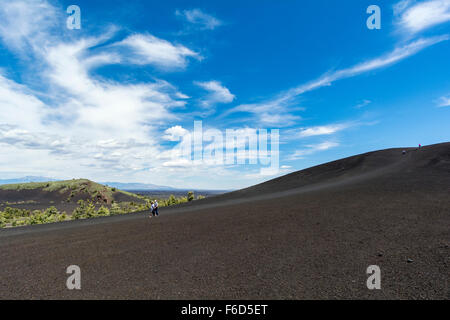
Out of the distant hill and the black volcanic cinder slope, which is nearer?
the black volcanic cinder slope

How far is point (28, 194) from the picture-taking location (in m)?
66.9

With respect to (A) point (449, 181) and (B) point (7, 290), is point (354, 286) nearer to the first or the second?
(B) point (7, 290)

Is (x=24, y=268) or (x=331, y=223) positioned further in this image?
(x=331, y=223)

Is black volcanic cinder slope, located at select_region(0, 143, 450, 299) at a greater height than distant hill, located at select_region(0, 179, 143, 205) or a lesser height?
greater

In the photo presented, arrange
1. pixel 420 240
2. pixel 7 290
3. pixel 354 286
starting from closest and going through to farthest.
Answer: pixel 354 286 < pixel 7 290 < pixel 420 240

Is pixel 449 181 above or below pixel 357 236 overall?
above

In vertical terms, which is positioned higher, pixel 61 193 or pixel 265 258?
pixel 265 258

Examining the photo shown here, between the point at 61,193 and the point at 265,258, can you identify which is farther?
the point at 61,193

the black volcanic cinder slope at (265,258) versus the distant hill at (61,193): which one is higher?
the black volcanic cinder slope at (265,258)

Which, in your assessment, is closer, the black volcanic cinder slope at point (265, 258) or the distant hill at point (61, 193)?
the black volcanic cinder slope at point (265, 258)
